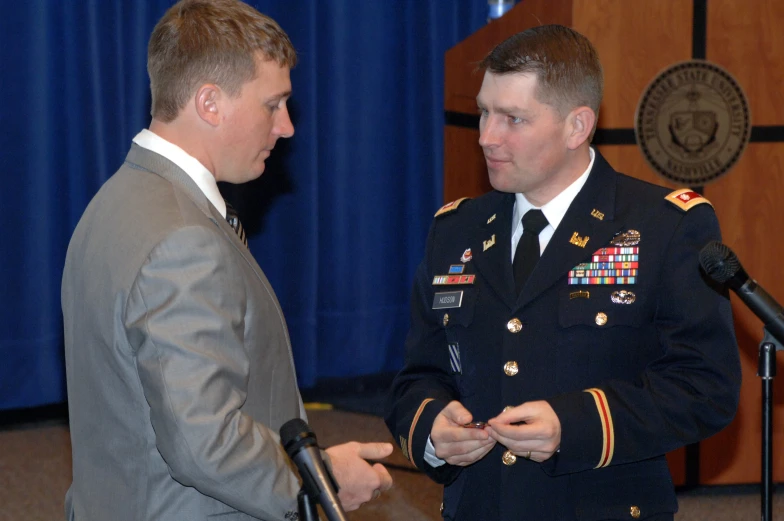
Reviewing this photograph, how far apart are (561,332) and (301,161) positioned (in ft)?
11.0

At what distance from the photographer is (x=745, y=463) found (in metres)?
3.49

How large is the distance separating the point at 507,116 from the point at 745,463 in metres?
2.15

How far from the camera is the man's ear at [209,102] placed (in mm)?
1686

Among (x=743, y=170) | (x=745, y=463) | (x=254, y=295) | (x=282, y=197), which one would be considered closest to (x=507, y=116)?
(x=254, y=295)

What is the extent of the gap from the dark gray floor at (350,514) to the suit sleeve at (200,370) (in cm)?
217

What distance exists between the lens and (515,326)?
188cm

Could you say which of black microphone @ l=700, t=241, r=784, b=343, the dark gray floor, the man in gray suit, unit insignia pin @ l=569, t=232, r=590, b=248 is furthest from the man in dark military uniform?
the dark gray floor

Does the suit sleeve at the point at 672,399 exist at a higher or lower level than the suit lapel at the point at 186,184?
lower

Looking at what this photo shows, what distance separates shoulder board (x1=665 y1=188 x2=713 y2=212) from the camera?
6.10ft

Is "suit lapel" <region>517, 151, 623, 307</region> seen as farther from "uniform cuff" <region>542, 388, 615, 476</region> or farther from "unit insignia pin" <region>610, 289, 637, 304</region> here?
"uniform cuff" <region>542, 388, 615, 476</region>

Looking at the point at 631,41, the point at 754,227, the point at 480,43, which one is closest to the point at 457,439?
the point at 631,41

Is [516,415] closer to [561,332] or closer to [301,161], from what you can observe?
[561,332]

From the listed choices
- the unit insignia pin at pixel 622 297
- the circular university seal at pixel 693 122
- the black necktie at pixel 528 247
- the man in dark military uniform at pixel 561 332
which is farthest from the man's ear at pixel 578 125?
the circular university seal at pixel 693 122

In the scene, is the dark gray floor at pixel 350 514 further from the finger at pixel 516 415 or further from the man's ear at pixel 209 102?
the man's ear at pixel 209 102
